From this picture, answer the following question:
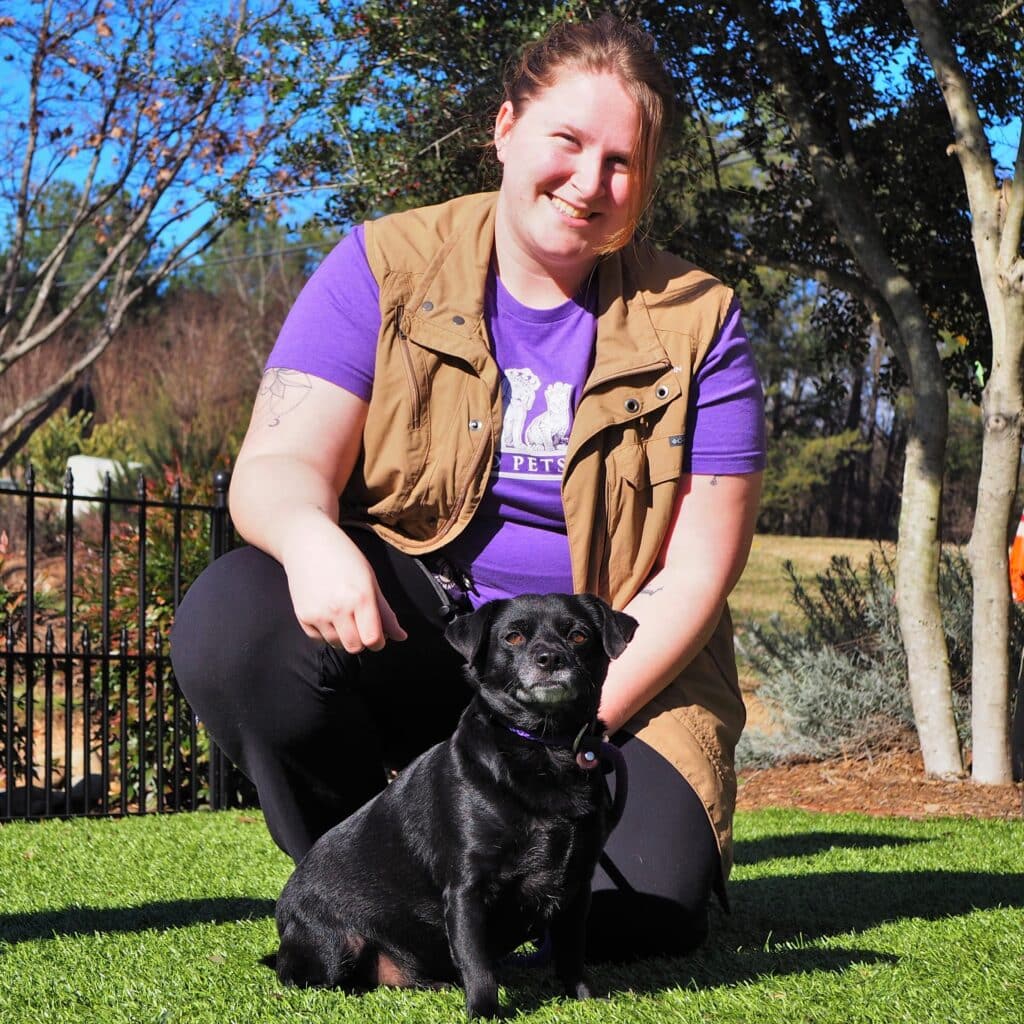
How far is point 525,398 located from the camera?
9.29 ft

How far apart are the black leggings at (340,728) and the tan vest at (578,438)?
0.39 feet

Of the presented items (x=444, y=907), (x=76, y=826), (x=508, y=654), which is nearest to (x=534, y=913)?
(x=444, y=907)

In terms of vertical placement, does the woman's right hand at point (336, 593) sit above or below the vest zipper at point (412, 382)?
below

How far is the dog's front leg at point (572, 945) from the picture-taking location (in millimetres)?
2381

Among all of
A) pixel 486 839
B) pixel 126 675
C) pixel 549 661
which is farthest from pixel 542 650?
pixel 126 675

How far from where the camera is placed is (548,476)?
2795 millimetres

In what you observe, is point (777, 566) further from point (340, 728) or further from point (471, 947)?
point (471, 947)

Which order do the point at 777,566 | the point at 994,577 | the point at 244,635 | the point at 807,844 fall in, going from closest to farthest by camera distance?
1. the point at 244,635
2. the point at 807,844
3. the point at 994,577
4. the point at 777,566

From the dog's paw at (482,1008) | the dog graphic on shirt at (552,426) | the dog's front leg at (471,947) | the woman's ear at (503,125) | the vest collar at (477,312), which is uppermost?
the woman's ear at (503,125)

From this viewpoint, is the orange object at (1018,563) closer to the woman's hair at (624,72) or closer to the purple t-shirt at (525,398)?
the purple t-shirt at (525,398)

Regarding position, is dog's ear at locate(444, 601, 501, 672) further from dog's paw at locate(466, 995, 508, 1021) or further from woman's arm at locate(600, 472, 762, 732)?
dog's paw at locate(466, 995, 508, 1021)

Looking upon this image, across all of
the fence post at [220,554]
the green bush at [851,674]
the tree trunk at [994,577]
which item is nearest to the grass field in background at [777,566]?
the green bush at [851,674]

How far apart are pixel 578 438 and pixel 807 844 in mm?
2881

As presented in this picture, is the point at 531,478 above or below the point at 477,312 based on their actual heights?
below
